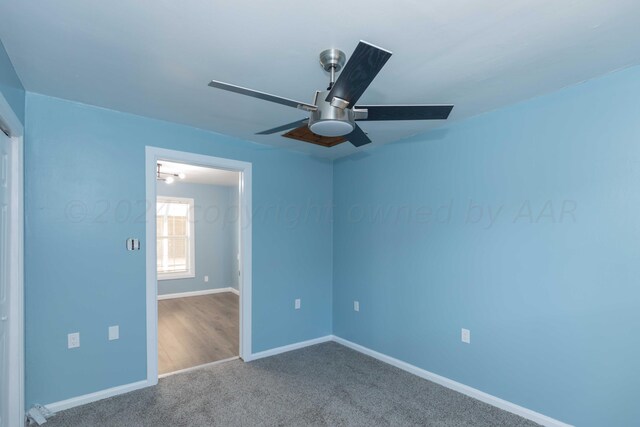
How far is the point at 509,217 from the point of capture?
2.46 metres

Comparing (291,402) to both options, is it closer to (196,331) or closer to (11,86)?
(196,331)

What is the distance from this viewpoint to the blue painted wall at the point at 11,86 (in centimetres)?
169

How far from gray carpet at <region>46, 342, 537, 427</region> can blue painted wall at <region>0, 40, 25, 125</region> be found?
216 centimetres

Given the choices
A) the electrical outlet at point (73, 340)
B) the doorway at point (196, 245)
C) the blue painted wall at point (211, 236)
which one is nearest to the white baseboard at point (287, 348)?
the doorway at point (196, 245)

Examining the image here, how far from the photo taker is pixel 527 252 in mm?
2359

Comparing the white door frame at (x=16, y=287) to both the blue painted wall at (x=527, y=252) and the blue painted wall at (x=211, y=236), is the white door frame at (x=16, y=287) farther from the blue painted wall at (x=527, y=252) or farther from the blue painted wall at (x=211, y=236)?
the blue painted wall at (x=211, y=236)

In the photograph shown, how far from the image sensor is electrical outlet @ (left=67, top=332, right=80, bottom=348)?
2.42 meters

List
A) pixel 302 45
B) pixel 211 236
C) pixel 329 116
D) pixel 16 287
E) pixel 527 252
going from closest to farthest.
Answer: pixel 329 116 → pixel 302 45 → pixel 16 287 → pixel 527 252 → pixel 211 236

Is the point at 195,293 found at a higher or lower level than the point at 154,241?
lower

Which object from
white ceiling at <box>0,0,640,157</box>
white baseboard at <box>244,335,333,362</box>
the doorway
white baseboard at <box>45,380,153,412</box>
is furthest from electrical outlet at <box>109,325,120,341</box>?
the doorway

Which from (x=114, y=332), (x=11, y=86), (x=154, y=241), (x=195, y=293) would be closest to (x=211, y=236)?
(x=195, y=293)

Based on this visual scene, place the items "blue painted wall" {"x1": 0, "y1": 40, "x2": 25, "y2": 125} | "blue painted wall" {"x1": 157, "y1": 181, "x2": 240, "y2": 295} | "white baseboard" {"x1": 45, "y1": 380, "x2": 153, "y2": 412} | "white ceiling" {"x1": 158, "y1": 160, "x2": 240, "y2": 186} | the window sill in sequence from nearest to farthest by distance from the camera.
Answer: "blue painted wall" {"x1": 0, "y1": 40, "x2": 25, "y2": 125} → "white baseboard" {"x1": 45, "y1": 380, "x2": 153, "y2": 412} → "white ceiling" {"x1": 158, "y1": 160, "x2": 240, "y2": 186} → the window sill → "blue painted wall" {"x1": 157, "y1": 181, "x2": 240, "y2": 295}

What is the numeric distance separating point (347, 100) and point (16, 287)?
A: 7.88ft

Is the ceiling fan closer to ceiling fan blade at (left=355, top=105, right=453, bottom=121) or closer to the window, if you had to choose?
ceiling fan blade at (left=355, top=105, right=453, bottom=121)
